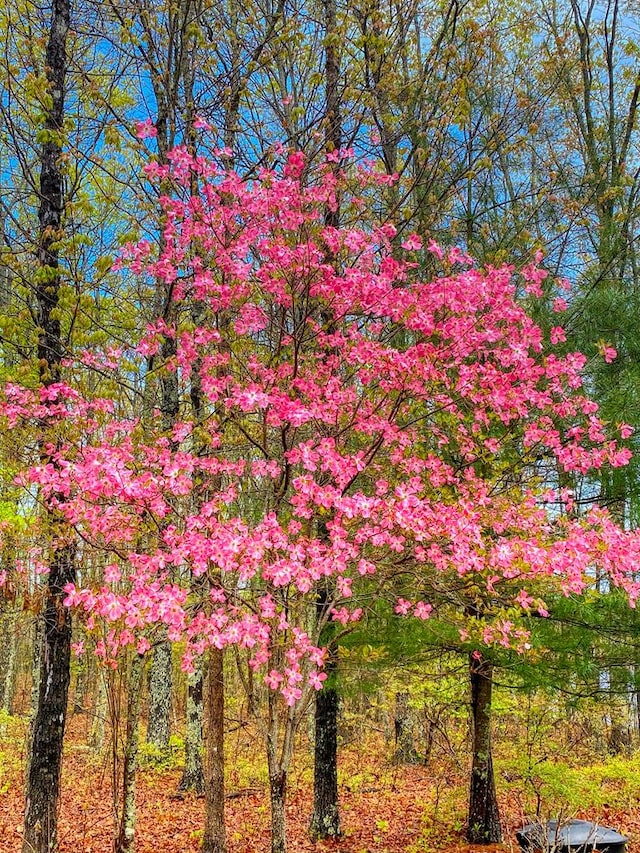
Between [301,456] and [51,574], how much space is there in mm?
2904

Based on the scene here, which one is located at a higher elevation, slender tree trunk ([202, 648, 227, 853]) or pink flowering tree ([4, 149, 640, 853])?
pink flowering tree ([4, 149, 640, 853])

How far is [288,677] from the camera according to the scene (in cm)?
445

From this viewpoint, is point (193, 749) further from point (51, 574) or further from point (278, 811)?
point (278, 811)

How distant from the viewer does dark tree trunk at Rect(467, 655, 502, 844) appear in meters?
7.05

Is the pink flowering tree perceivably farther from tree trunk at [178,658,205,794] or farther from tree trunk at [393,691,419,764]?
tree trunk at [393,691,419,764]

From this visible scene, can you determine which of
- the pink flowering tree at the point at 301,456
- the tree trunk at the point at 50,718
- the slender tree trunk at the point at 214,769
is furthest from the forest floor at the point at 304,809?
the pink flowering tree at the point at 301,456

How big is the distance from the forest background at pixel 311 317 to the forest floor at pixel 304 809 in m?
0.07

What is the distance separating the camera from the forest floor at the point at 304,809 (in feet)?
23.7

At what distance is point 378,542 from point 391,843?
472cm

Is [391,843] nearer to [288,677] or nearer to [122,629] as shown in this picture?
[288,677]

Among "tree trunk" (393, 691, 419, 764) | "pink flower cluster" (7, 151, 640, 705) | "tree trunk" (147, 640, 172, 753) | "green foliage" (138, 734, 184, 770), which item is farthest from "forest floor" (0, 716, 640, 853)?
"pink flower cluster" (7, 151, 640, 705)

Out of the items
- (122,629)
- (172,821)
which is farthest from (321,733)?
(122,629)

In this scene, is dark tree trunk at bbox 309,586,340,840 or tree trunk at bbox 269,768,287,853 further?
dark tree trunk at bbox 309,586,340,840

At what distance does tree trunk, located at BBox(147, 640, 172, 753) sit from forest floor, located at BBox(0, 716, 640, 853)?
0.47m
